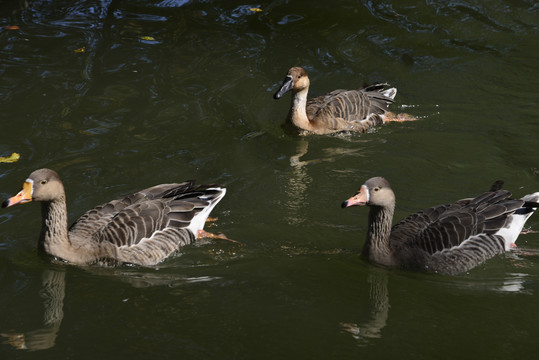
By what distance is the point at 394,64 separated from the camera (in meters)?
14.4

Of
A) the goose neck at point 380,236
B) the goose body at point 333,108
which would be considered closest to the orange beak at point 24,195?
the goose neck at point 380,236

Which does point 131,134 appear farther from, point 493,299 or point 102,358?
point 493,299

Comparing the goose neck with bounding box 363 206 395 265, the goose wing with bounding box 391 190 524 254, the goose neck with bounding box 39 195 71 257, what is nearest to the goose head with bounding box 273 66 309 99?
the goose wing with bounding box 391 190 524 254

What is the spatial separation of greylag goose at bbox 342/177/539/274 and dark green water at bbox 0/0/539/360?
18 cm

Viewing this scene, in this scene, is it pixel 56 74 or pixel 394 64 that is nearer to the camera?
pixel 56 74

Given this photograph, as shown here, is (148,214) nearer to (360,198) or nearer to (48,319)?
(48,319)

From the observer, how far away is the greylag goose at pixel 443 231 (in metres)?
8.02

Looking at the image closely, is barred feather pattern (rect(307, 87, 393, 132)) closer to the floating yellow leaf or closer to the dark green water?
the dark green water

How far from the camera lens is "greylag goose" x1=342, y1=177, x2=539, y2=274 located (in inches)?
316

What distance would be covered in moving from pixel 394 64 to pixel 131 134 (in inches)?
222

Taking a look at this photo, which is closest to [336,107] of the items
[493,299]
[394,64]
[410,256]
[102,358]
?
[394,64]

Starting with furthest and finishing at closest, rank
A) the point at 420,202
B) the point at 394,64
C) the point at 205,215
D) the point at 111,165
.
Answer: the point at 394,64 < the point at 111,165 < the point at 420,202 < the point at 205,215

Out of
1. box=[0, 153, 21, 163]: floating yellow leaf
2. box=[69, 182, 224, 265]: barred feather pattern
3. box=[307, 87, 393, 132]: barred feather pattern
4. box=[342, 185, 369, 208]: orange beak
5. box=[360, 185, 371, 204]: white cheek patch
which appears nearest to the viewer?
box=[342, 185, 369, 208]: orange beak

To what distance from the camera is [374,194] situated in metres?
7.81
